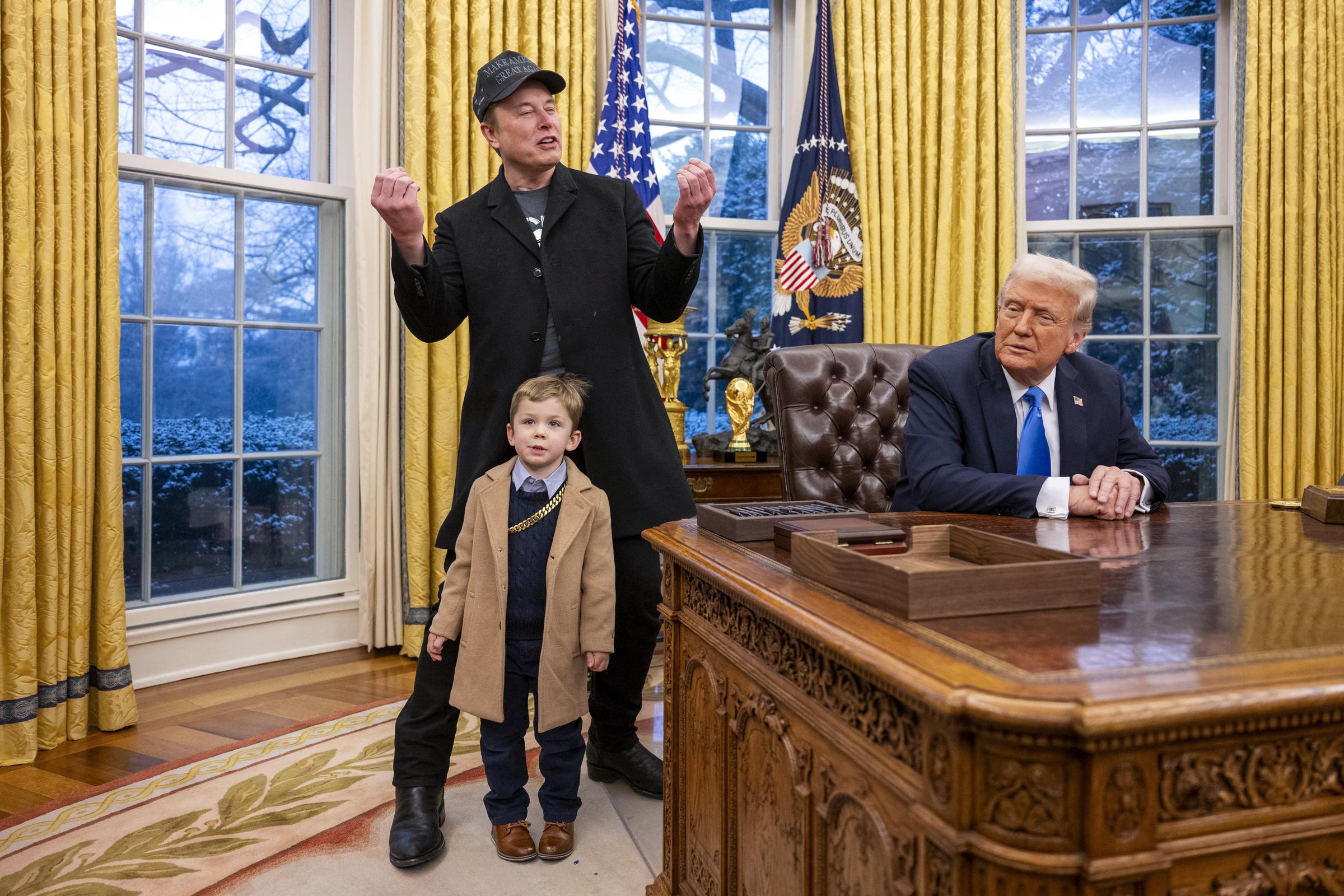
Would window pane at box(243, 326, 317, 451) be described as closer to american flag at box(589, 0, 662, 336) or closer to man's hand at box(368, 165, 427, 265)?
american flag at box(589, 0, 662, 336)

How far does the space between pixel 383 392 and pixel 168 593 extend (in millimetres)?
1111

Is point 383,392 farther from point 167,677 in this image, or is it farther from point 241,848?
point 241,848

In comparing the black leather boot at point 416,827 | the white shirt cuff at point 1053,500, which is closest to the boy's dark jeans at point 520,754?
the black leather boot at point 416,827

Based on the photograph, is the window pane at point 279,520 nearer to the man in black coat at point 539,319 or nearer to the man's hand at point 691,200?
the man in black coat at point 539,319

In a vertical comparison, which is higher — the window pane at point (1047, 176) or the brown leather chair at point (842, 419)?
the window pane at point (1047, 176)

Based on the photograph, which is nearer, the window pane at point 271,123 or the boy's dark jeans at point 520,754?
the boy's dark jeans at point 520,754

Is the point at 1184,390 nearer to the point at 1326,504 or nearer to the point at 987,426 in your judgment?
the point at 987,426

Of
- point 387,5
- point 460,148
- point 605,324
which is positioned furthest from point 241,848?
point 387,5

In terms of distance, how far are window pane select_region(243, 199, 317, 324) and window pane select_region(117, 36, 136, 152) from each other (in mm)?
456

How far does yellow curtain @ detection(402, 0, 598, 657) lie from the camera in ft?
12.2

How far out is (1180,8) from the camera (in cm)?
467

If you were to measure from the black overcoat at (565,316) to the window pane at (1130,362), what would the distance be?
333 cm

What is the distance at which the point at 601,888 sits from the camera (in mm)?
1918

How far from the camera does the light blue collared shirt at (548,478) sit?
2086 mm
